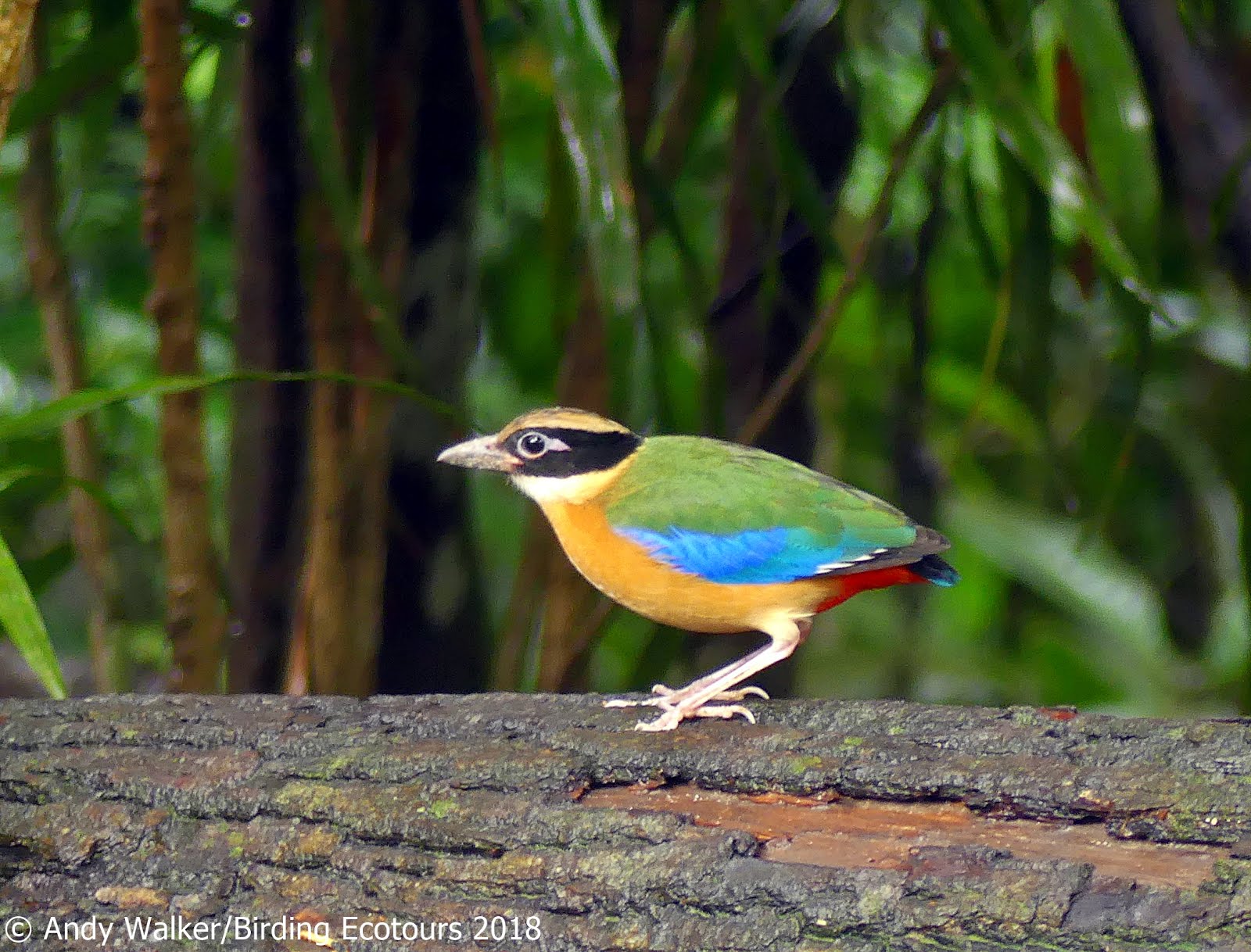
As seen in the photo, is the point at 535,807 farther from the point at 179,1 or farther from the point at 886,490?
the point at 886,490

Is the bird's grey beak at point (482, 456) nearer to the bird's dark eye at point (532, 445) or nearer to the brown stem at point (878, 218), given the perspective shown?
the bird's dark eye at point (532, 445)

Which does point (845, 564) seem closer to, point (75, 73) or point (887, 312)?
point (887, 312)

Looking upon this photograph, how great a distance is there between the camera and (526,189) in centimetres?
442

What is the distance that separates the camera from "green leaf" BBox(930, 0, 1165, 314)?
2.13 meters

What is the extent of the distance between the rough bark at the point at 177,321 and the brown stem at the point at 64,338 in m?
0.35

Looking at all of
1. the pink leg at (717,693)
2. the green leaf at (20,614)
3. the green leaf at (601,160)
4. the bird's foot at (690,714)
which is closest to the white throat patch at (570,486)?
the green leaf at (601,160)

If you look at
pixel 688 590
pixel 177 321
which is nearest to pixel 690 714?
pixel 688 590

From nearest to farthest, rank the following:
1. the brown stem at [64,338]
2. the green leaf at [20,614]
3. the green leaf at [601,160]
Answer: the green leaf at [20,614] → the green leaf at [601,160] → the brown stem at [64,338]

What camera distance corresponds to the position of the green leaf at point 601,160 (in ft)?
6.92

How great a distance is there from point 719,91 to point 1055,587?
1.83 m

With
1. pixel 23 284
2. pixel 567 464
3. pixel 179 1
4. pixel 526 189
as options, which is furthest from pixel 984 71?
pixel 23 284

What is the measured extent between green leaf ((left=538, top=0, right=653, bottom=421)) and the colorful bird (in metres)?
0.23

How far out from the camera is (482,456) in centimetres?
252

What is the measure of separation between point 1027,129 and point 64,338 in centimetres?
214
